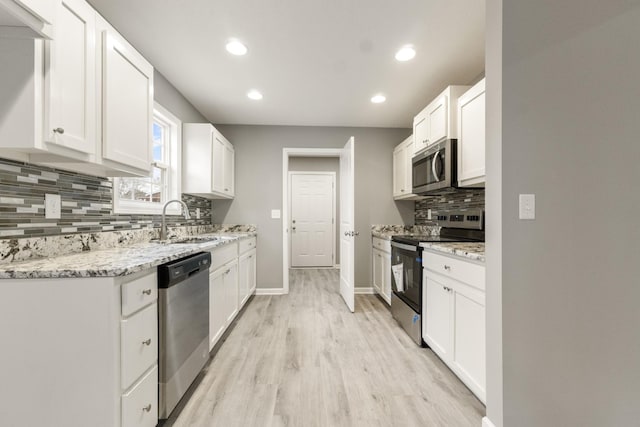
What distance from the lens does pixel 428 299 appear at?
7.09ft

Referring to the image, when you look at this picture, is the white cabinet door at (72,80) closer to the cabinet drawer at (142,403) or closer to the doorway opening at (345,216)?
the cabinet drawer at (142,403)

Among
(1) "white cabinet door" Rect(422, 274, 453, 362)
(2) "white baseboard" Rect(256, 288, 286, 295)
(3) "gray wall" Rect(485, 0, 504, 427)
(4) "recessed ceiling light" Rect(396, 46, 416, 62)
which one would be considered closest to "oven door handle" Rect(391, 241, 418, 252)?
(1) "white cabinet door" Rect(422, 274, 453, 362)

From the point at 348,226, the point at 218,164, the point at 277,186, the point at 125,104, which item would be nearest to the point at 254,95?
the point at 218,164

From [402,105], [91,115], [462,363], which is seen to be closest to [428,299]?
[462,363]

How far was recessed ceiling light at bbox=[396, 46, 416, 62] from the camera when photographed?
2.09 m

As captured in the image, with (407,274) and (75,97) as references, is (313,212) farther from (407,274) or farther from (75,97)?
(75,97)

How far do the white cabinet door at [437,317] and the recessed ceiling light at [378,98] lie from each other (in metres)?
2.02

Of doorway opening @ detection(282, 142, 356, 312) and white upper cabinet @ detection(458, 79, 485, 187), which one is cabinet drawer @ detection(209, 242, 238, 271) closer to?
Answer: doorway opening @ detection(282, 142, 356, 312)

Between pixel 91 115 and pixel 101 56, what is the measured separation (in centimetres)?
34

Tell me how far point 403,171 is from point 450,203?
808 mm

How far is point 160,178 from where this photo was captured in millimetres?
2699

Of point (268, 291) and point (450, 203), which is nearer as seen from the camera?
point (450, 203)

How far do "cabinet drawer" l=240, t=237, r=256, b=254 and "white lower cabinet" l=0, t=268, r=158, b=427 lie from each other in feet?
6.40

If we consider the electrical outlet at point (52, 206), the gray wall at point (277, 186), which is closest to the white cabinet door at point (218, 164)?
the gray wall at point (277, 186)
